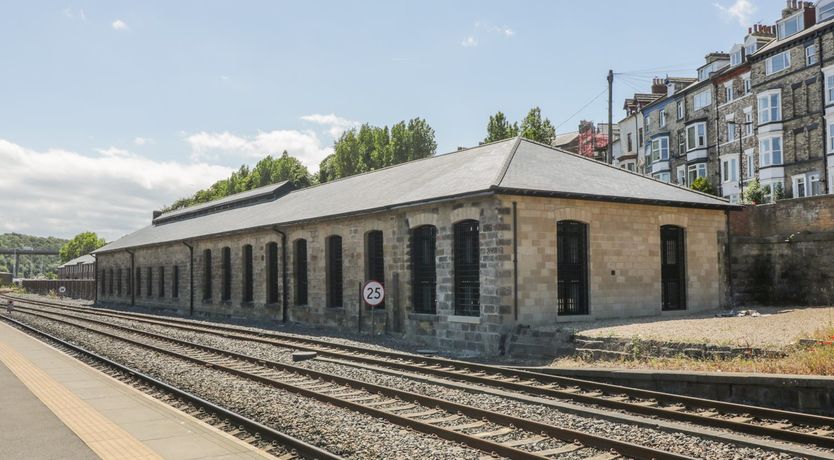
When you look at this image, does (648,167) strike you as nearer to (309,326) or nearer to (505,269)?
(309,326)

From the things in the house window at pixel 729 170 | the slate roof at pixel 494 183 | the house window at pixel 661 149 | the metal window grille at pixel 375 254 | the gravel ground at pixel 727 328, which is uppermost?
the house window at pixel 661 149

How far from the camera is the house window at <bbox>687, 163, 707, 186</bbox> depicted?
45000 mm

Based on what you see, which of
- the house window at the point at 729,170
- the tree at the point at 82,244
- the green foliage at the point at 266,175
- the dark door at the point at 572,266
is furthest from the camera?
the tree at the point at 82,244

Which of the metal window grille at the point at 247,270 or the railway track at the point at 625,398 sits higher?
the metal window grille at the point at 247,270

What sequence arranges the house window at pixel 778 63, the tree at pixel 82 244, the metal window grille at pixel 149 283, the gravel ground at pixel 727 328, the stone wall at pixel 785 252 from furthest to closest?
the tree at pixel 82 244 < the metal window grille at pixel 149 283 < the house window at pixel 778 63 < the stone wall at pixel 785 252 < the gravel ground at pixel 727 328

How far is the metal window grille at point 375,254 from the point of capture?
2080cm

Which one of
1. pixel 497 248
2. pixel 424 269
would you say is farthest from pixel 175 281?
pixel 497 248

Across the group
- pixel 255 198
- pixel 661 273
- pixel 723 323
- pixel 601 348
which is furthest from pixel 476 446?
pixel 255 198

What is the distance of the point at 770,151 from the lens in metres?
38.3

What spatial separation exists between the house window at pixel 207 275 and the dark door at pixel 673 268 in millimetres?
23056

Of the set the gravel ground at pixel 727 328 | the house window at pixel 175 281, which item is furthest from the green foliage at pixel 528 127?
the gravel ground at pixel 727 328

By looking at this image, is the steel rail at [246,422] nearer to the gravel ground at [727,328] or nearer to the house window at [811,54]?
the gravel ground at [727,328]

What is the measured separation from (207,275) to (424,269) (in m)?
18.9

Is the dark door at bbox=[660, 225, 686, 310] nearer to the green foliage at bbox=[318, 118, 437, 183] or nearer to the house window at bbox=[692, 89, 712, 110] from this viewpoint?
the house window at bbox=[692, 89, 712, 110]
